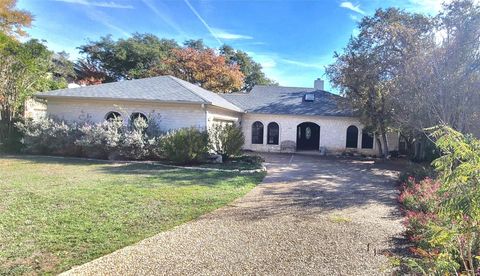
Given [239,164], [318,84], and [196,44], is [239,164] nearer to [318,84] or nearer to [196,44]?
[318,84]

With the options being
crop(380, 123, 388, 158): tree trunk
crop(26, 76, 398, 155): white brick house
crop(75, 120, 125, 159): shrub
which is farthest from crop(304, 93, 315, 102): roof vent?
crop(75, 120, 125, 159): shrub

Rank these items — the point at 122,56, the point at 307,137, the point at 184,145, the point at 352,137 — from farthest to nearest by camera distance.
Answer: the point at 122,56, the point at 307,137, the point at 352,137, the point at 184,145

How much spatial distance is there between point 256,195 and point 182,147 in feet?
20.2

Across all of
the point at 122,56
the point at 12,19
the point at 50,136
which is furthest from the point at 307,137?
the point at 12,19

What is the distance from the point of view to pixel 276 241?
5.29m

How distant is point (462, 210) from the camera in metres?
2.22

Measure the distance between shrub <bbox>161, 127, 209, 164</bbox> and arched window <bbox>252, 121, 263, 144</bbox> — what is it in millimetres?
9743

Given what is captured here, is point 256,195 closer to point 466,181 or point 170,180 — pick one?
point 170,180

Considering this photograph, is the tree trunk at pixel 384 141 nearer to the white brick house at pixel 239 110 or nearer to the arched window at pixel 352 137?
the white brick house at pixel 239 110

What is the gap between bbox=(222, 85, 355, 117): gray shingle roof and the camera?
76.2 ft

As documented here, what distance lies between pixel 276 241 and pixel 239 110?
17.5 m

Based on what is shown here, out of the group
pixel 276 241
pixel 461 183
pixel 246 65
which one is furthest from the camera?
pixel 246 65

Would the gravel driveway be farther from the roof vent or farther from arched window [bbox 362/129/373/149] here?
the roof vent

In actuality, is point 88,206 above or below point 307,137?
below
